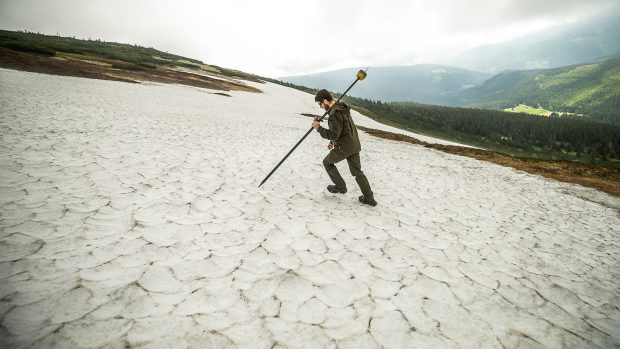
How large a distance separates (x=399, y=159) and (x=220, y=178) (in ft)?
31.0

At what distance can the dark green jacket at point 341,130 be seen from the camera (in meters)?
6.20

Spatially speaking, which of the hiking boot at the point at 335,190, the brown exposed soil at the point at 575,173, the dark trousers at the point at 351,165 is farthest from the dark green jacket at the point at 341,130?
the brown exposed soil at the point at 575,173

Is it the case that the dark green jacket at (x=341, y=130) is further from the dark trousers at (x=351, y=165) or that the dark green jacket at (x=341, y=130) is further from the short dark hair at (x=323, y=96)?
the short dark hair at (x=323, y=96)

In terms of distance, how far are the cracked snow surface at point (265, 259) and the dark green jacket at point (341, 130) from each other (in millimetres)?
1569

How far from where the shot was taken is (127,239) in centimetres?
464

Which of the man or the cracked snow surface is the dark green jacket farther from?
the cracked snow surface

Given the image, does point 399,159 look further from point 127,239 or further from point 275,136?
point 127,239

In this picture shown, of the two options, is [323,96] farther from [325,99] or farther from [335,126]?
[335,126]

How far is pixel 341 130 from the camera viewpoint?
631 centimetres

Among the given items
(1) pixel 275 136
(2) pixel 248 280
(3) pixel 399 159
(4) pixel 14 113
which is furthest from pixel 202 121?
(2) pixel 248 280

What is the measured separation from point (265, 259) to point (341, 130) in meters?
3.26

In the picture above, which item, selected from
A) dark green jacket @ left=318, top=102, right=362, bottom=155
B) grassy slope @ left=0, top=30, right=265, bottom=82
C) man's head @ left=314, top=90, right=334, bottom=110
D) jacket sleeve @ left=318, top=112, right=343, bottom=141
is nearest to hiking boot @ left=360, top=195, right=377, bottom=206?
dark green jacket @ left=318, top=102, right=362, bottom=155

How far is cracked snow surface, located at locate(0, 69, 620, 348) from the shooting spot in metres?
3.35

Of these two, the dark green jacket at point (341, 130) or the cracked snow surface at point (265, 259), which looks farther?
the dark green jacket at point (341, 130)
